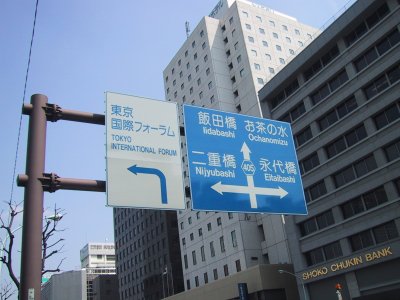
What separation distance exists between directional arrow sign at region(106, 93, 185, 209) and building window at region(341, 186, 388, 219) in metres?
34.7

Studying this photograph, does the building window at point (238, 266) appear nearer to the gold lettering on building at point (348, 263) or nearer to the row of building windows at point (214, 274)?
the row of building windows at point (214, 274)

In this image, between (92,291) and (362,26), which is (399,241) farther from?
(92,291)

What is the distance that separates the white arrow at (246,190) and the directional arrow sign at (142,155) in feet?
3.79

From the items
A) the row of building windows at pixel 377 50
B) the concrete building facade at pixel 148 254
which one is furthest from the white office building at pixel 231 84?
the row of building windows at pixel 377 50

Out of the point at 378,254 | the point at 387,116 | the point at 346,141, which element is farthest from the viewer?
the point at 346,141

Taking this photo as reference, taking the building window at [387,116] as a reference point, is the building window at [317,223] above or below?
below

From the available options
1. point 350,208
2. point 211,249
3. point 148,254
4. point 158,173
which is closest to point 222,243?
point 211,249

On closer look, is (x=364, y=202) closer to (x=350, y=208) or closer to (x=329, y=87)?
(x=350, y=208)

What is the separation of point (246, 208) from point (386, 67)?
117ft

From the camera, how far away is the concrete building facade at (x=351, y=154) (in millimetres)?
40153

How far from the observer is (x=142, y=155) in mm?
10008

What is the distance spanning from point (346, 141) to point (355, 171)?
134 inches

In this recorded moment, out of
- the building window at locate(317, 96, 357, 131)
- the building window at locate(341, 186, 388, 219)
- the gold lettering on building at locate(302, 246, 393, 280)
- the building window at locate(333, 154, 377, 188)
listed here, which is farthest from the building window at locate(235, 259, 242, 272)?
the building window at locate(317, 96, 357, 131)

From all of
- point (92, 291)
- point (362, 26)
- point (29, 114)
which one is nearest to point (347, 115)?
point (362, 26)
